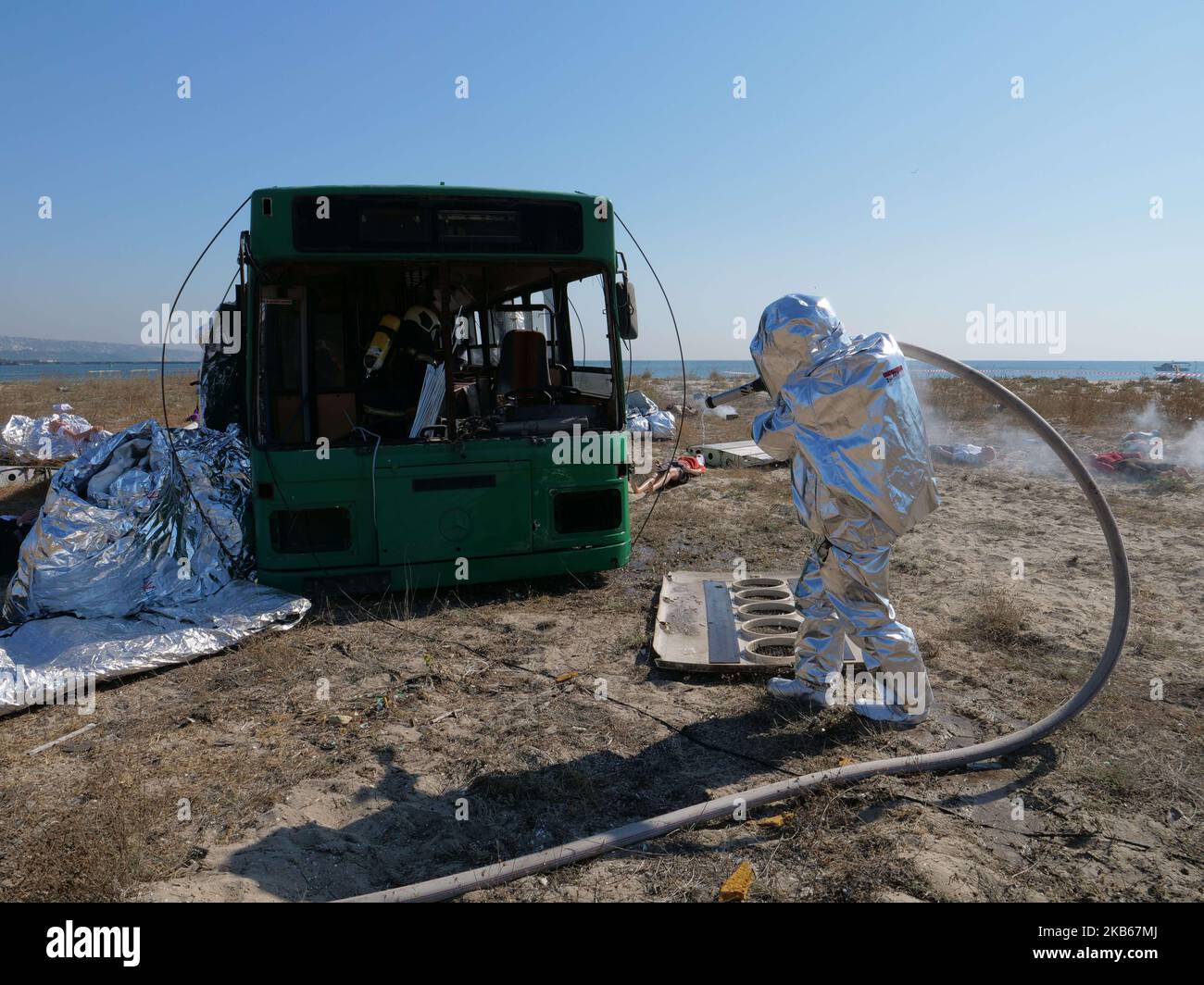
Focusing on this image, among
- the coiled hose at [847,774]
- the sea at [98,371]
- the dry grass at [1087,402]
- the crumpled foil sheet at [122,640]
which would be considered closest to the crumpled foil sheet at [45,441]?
the sea at [98,371]

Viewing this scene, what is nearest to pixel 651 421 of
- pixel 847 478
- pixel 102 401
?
pixel 847 478

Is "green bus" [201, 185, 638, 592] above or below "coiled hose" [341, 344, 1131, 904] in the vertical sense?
above

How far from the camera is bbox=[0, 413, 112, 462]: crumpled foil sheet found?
12.4m

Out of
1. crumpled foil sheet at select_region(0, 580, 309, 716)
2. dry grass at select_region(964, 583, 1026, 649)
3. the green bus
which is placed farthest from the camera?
the green bus

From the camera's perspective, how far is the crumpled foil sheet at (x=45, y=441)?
1236 cm

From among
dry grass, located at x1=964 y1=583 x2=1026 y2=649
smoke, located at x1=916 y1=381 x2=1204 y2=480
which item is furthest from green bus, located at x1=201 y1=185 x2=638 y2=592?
smoke, located at x1=916 y1=381 x2=1204 y2=480

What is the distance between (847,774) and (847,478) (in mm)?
1306

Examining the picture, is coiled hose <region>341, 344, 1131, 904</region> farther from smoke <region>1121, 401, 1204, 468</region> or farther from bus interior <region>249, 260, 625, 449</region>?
smoke <region>1121, 401, 1204, 468</region>

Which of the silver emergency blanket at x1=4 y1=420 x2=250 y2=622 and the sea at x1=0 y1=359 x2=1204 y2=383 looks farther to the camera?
the sea at x1=0 y1=359 x2=1204 y2=383

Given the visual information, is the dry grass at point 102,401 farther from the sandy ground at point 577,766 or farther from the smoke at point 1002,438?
the smoke at point 1002,438

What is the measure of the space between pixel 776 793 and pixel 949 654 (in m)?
2.28

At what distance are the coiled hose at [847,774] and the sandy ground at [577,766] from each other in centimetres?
6

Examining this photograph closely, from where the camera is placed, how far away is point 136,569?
19.0 ft
